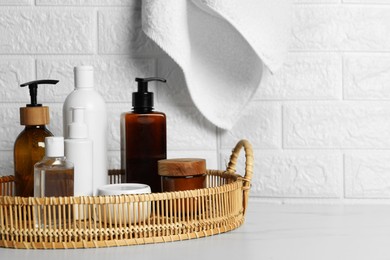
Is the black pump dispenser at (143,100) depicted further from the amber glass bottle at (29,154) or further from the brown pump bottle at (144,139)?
the amber glass bottle at (29,154)

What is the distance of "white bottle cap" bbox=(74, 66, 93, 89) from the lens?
104cm

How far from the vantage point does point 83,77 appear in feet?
3.43

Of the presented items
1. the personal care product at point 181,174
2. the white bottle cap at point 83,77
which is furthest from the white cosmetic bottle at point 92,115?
the personal care product at point 181,174

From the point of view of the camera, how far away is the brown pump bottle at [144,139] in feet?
3.48

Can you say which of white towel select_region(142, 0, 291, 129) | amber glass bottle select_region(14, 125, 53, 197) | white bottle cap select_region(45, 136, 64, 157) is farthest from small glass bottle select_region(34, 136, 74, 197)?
white towel select_region(142, 0, 291, 129)

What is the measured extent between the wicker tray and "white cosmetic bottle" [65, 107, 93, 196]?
5 centimetres

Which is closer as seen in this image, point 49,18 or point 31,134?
point 31,134

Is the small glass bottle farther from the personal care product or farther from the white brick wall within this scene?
the white brick wall

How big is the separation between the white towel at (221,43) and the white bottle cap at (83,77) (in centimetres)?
A: 15

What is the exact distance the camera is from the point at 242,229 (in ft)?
3.33

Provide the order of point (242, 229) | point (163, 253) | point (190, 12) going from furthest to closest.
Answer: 1. point (190, 12)
2. point (242, 229)
3. point (163, 253)

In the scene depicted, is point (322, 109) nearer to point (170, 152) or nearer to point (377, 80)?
point (377, 80)

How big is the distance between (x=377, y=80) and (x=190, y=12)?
0.38 m

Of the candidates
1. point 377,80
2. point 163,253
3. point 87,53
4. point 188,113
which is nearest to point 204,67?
point 188,113
